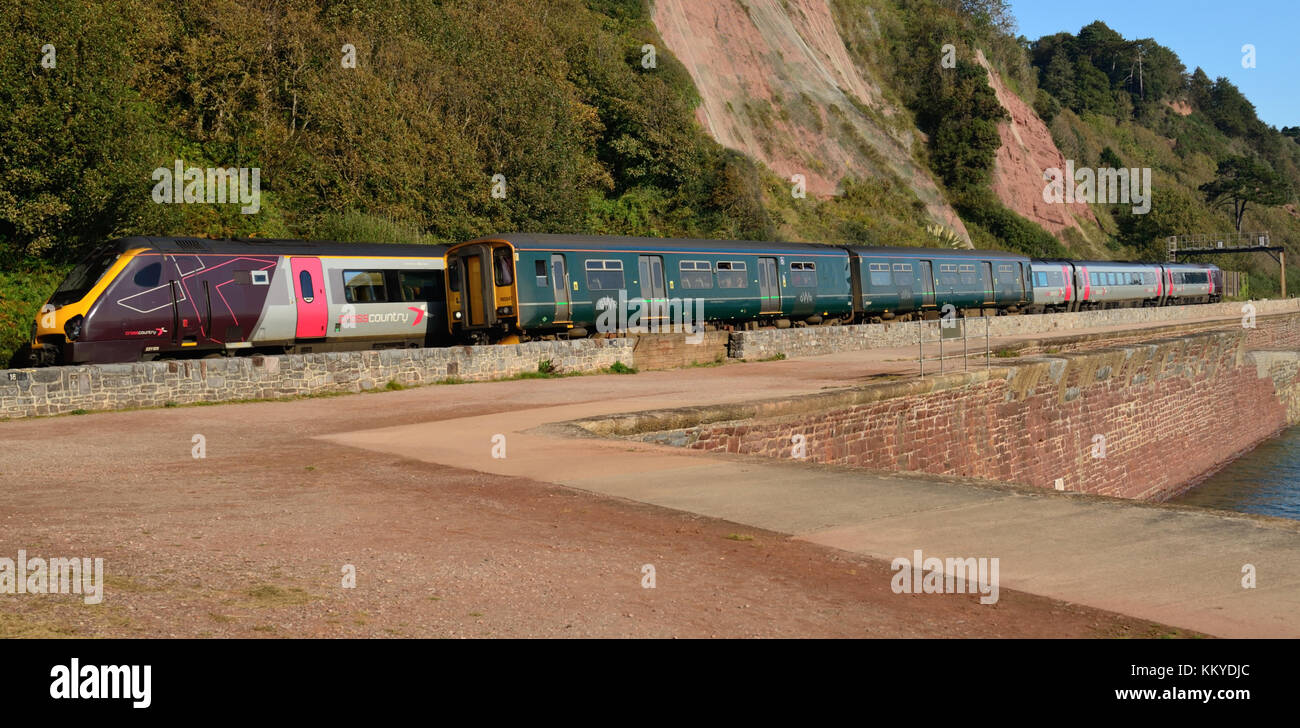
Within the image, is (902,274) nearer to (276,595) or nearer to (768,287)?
(768,287)

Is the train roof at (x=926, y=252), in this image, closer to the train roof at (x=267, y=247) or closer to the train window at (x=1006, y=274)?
the train window at (x=1006, y=274)

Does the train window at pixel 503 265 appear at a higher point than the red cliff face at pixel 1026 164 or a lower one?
lower

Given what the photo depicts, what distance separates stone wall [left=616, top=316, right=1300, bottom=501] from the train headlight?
422 inches

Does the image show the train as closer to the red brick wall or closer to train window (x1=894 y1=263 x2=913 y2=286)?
train window (x1=894 y1=263 x2=913 y2=286)

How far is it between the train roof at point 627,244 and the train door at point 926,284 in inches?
237

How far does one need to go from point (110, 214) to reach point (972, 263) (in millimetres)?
30537

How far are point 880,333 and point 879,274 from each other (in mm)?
4587

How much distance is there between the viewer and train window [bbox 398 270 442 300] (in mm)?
25422

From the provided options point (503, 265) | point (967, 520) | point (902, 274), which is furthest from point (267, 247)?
point (902, 274)

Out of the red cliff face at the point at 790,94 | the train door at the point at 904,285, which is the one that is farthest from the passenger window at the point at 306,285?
the red cliff face at the point at 790,94

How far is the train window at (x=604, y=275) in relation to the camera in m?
27.0

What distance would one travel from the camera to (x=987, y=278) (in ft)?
139

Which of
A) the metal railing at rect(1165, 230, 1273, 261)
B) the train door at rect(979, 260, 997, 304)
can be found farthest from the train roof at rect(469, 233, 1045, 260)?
the metal railing at rect(1165, 230, 1273, 261)

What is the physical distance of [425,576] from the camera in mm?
6543
